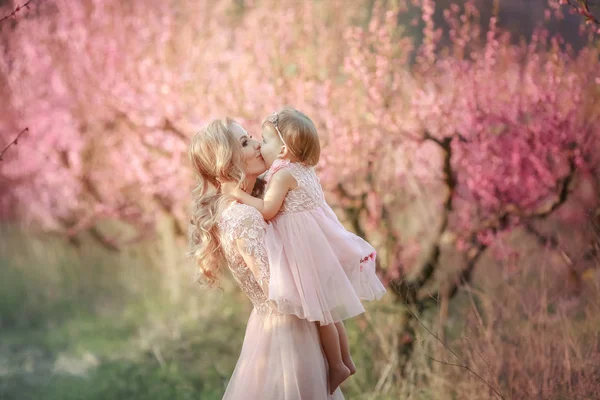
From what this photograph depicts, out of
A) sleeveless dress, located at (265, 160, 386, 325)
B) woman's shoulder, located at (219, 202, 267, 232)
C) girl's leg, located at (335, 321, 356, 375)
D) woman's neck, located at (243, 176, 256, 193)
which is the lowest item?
girl's leg, located at (335, 321, 356, 375)

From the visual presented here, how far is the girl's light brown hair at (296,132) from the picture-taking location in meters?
2.38

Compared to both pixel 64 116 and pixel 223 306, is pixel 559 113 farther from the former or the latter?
pixel 64 116

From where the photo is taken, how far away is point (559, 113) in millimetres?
4555

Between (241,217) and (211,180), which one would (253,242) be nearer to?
(241,217)

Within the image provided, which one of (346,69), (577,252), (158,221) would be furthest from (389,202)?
(158,221)

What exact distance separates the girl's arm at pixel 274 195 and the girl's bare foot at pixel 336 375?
1.90ft

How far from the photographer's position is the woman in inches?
92.4

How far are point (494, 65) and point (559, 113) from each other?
0.53 m

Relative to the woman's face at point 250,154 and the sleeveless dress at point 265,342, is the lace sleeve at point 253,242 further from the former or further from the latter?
the woman's face at point 250,154

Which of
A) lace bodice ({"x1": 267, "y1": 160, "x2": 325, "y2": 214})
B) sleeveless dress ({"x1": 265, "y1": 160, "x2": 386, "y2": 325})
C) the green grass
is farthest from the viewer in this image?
the green grass

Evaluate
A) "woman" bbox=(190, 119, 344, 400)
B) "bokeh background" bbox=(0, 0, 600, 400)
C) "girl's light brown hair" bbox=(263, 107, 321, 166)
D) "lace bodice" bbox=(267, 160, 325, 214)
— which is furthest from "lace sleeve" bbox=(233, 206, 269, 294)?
"bokeh background" bbox=(0, 0, 600, 400)

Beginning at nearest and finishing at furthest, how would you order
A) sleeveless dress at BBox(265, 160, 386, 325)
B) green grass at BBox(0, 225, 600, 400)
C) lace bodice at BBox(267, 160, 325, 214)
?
sleeveless dress at BBox(265, 160, 386, 325) < lace bodice at BBox(267, 160, 325, 214) < green grass at BBox(0, 225, 600, 400)

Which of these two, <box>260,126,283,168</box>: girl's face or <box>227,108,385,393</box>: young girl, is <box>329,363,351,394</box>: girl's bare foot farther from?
<box>260,126,283,168</box>: girl's face

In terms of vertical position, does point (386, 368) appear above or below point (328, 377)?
below
